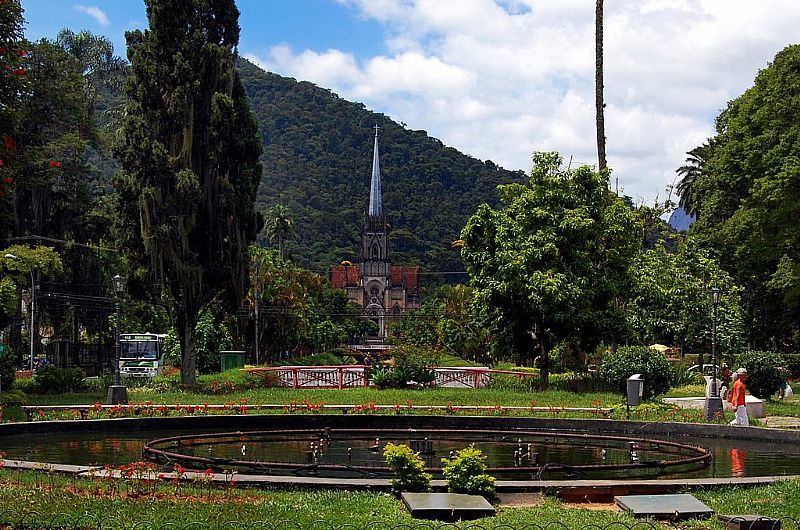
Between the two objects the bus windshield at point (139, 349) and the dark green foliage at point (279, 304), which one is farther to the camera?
the dark green foliage at point (279, 304)

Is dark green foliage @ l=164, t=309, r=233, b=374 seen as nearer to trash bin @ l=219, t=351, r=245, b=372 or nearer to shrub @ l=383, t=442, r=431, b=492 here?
trash bin @ l=219, t=351, r=245, b=372

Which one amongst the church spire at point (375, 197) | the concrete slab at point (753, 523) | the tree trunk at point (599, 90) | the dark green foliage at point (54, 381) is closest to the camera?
the concrete slab at point (753, 523)

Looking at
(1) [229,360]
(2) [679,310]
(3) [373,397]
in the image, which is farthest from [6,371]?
(2) [679,310]

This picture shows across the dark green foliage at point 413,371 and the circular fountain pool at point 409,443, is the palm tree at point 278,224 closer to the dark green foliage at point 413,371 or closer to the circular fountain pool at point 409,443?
the dark green foliage at point 413,371

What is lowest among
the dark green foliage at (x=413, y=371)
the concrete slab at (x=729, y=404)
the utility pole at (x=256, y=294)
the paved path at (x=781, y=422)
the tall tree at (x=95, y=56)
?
the paved path at (x=781, y=422)

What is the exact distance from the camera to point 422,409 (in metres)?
25.3

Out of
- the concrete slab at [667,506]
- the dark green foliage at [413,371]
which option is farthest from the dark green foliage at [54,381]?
the concrete slab at [667,506]

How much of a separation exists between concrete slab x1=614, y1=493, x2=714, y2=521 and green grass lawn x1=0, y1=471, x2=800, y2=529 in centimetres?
24

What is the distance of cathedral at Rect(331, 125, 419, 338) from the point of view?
16425cm

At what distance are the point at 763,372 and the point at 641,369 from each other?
379 cm

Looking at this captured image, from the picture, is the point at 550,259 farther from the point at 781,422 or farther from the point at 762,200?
the point at 762,200

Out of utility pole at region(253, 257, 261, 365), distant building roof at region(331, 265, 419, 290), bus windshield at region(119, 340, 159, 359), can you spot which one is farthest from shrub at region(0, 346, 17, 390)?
distant building roof at region(331, 265, 419, 290)

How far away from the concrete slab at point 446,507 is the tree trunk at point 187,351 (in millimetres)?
24639

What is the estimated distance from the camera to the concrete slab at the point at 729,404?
2498 centimetres
